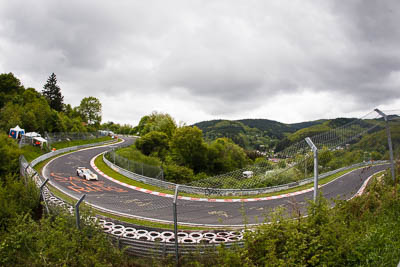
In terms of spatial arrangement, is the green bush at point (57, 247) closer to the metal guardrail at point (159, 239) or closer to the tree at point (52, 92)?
the metal guardrail at point (159, 239)

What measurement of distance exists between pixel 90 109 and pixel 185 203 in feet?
212

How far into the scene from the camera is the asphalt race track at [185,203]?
9.23 metres

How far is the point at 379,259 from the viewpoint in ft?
Answer: 12.2

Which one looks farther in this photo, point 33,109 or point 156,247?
point 33,109

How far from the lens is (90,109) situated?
222 ft

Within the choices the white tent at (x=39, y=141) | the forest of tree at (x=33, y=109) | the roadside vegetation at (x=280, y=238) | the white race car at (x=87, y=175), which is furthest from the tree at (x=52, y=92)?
the roadside vegetation at (x=280, y=238)

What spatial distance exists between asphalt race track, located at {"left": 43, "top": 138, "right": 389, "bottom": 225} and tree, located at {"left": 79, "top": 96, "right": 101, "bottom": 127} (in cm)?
5306

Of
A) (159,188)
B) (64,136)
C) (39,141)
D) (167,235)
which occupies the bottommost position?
(159,188)

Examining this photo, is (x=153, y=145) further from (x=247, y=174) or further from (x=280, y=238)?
(x=280, y=238)

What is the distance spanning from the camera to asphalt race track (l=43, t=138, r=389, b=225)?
923 cm

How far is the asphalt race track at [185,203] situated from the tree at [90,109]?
5306 centimetres

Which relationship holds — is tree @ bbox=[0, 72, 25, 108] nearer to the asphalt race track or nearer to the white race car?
the asphalt race track

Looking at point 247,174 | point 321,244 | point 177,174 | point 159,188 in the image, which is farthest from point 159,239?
point 177,174

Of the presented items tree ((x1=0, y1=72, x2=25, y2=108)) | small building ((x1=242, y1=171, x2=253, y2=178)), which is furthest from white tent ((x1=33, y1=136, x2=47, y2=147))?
small building ((x1=242, y1=171, x2=253, y2=178))
